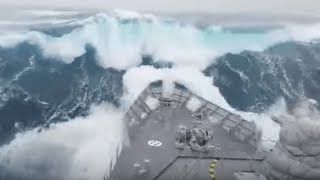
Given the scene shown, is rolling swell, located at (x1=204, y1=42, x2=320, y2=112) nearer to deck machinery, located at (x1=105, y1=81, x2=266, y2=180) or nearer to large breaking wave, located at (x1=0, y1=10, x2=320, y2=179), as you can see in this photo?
large breaking wave, located at (x1=0, y1=10, x2=320, y2=179)

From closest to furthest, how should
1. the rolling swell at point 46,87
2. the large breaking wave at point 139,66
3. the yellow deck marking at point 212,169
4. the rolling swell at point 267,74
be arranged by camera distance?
the yellow deck marking at point 212,169
the rolling swell at point 46,87
the large breaking wave at point 139,66
the rolling swell at point 267,74

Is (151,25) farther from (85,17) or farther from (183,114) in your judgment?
(183,114)

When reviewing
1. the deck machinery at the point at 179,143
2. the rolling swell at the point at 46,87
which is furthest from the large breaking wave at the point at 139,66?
the deck machinery at the point at 179,143

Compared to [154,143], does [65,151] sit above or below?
below

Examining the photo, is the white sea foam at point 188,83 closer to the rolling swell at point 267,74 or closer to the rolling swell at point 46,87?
the rolling swell at point 267,74

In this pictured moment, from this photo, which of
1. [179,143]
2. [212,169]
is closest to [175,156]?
[179,143]

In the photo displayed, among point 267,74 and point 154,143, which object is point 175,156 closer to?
point 154,143

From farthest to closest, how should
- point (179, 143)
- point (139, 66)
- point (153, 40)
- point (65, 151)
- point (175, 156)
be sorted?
point (153, 40) → point (139, 66) → point (65, 151) → point (179, 143) → point (175, 156)

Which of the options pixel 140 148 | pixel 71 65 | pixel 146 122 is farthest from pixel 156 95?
pixel 71 65
